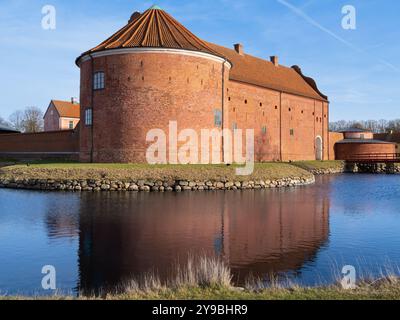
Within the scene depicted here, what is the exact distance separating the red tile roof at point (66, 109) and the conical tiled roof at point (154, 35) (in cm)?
3185

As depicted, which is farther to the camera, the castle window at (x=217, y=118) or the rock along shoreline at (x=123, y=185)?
the castle window at (x=217, y=118)

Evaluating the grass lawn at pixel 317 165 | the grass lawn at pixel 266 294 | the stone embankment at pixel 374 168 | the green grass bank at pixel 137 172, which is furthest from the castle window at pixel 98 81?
the stone embankment at pixel 374 168

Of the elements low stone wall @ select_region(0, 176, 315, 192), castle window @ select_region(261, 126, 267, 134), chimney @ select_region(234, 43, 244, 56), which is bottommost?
low stone wall @ select_region(0, 176, 315, 192)

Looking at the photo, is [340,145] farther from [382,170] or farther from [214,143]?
[214,143]

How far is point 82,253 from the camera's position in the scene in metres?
8.27

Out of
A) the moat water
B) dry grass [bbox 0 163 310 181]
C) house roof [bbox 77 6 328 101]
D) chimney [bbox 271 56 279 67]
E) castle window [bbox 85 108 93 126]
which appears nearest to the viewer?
the moat water

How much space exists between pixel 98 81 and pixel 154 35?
4286 millimetres

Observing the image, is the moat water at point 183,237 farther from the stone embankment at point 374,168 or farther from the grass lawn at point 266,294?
the stone embankment at point 374,168

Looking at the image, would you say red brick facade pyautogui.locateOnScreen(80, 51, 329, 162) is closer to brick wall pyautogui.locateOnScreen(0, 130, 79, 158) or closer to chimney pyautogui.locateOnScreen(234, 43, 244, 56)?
brick wall pyautogui.locateOnScreen(0, 130, 79, 158)

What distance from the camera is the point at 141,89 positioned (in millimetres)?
23703

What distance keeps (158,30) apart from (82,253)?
765 inches

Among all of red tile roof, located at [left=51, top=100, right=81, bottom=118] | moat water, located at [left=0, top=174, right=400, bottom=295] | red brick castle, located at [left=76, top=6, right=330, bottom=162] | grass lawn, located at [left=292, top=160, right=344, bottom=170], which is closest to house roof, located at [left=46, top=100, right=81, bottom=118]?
red tile roof, located at [left=51, top=100, right=81, bottom=118]

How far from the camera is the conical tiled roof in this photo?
24.0 meters

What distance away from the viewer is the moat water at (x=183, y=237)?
7.11 meters
